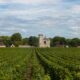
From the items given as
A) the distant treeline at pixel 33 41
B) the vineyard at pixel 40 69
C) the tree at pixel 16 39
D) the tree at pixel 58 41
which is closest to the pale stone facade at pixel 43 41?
the distant treeline at pixel 33 41

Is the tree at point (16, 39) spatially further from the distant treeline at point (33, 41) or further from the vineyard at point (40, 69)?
the vineyard at point (40, 69)

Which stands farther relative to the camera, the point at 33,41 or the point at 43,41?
the point at 33,41

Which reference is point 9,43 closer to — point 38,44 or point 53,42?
point 38,44

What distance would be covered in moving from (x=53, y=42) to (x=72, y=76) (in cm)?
17974

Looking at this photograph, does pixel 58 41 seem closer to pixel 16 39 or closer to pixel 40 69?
pixel 16 39

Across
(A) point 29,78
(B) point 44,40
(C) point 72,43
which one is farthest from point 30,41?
(A) point 29,78

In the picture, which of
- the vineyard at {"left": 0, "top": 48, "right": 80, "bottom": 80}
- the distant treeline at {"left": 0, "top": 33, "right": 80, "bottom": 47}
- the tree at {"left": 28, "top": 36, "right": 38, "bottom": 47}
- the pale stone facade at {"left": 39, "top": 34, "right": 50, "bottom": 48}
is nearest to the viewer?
the vineyard at {"left": 0, "top": 48, "right": 80, "bottom": 80}

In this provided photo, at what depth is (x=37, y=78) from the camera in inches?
784

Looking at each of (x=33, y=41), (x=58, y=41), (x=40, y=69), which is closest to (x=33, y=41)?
(x=33, y=41)

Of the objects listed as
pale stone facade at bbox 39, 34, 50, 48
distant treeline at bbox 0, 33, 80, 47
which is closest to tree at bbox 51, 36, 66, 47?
distant treeline at bbox 0, 33, 80, 47

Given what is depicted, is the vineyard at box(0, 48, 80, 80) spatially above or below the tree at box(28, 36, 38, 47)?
below

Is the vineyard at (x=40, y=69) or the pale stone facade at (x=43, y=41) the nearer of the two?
the vineyard at (x=40, y=69)

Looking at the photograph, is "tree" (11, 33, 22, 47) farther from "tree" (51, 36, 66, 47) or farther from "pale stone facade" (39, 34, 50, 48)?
"tree" (51, 36, 66, 47)

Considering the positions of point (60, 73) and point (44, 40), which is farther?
point (44, 40)
